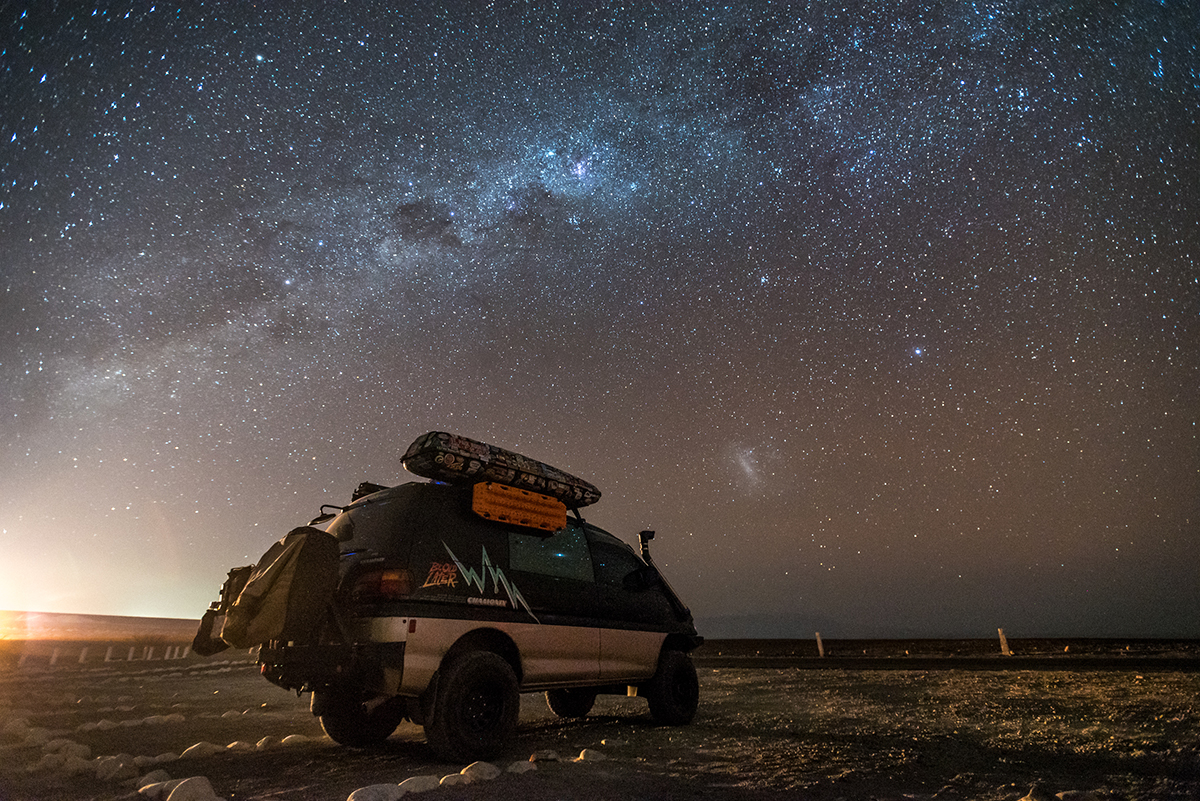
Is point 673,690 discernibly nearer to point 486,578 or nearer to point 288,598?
point 486,578

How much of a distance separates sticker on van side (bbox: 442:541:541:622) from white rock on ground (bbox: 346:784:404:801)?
1.48m

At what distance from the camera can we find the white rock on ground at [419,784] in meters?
3.37

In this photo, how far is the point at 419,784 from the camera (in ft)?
11.2

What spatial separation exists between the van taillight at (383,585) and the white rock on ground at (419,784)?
1153 mm

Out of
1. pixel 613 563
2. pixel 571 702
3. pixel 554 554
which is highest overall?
pixel 554 554

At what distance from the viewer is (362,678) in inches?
161

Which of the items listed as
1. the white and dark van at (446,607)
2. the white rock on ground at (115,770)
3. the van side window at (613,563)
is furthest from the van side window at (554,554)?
the white rock on ground at (115,770)

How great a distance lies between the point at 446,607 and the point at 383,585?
1.61 ft

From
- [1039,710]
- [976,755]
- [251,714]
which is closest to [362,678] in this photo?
[976,755]

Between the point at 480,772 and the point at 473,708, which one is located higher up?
the point at 473,708

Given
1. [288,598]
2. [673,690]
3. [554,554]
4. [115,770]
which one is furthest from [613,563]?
[115,770]

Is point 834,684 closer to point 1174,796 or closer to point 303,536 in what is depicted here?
point 1174,796

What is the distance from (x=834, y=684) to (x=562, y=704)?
5440 millimetres

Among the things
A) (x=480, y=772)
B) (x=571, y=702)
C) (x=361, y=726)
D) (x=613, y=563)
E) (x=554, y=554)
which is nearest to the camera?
(x=480, y=772)
